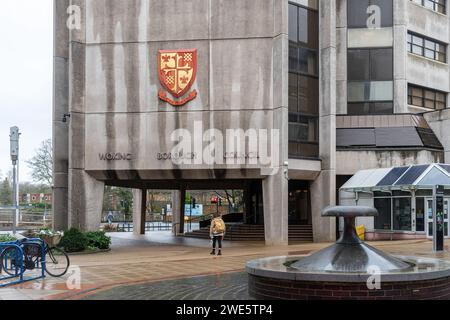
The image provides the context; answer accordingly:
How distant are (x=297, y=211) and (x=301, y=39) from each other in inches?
476

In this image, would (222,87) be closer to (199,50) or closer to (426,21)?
(199,50)

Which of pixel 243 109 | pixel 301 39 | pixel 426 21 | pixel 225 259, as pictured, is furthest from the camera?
pixel 426 21

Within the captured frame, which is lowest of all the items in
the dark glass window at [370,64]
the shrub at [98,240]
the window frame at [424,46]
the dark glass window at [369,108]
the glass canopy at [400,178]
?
the shrub at [98,240]

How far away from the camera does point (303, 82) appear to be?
3125 centimetres

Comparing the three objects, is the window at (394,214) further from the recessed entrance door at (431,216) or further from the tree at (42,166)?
the tree at (42,166)

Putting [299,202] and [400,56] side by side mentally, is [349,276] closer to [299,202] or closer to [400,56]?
[299,202]

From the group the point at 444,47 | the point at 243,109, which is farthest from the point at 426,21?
the point at 243,109

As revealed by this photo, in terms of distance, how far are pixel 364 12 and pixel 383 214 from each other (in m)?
13.8

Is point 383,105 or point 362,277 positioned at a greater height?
point 383,105

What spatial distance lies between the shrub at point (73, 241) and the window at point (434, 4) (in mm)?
27696

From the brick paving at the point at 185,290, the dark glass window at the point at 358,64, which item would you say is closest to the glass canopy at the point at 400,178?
the dark glass window at the point at 358,64

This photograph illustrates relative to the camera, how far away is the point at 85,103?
96.1 ft

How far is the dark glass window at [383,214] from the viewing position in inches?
1276

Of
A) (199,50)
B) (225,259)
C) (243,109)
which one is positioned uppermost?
(199,50)
